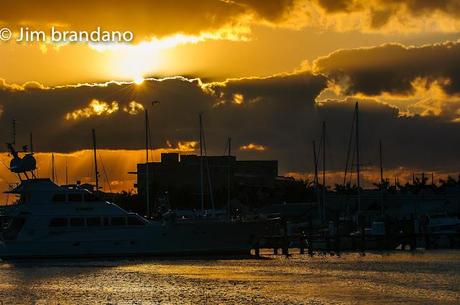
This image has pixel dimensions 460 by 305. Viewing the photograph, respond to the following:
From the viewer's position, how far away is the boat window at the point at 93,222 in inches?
2889

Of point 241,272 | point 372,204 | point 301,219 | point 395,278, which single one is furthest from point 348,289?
point 372,204

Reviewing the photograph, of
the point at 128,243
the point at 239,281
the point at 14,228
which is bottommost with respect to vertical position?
the point at 239,281

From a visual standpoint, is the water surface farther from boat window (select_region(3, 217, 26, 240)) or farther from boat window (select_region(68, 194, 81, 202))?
boat window (select_region(68, 194, 81, 202))

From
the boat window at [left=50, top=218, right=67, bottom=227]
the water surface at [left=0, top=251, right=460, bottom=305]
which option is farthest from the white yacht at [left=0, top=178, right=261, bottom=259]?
the water surface at [left=0, top=251, right=460, bottom=305]

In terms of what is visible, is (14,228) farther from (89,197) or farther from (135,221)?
(135,221)

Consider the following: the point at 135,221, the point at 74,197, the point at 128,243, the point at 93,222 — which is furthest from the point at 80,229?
the point at 135,221

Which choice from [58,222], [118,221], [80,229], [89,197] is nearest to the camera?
[89,197]

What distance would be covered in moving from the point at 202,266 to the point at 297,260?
33.9 feet

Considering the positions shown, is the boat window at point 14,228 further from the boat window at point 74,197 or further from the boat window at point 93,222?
the boat window at point 93,222

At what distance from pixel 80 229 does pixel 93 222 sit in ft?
4.00

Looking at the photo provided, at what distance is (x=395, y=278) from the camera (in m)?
57.7

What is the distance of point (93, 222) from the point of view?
73.6 meters

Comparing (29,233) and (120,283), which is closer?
(120,283)

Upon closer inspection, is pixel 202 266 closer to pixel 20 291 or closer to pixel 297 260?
pixel 297 260
